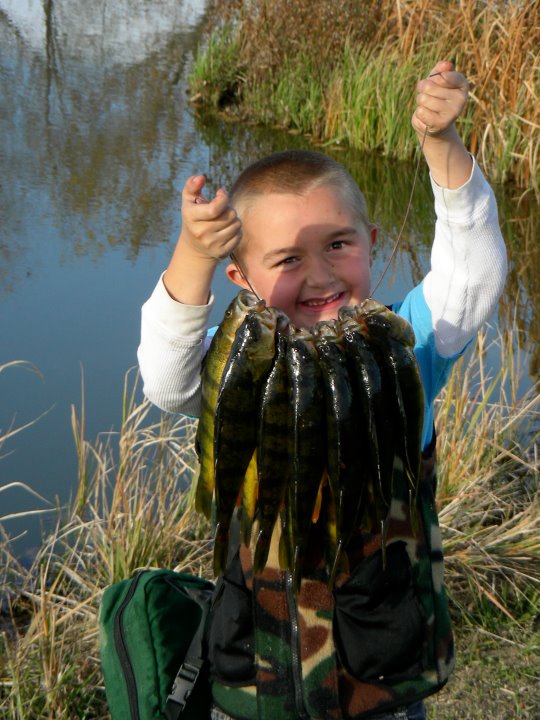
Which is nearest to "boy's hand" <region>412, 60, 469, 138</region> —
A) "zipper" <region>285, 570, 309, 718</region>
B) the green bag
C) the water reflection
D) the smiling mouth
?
the smiling mouth

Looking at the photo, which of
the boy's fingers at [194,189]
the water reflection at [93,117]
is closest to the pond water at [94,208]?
the water reflection at [93,117]

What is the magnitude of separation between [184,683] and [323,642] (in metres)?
0.34

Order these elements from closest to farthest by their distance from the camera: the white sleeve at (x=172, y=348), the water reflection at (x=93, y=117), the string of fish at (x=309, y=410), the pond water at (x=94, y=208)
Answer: the string of fish at (x=309, y=410)
the white sleeve at (x=172, y=348)
the pond water at (x=94, y=208)
the water reflection at (x=93, y=117)

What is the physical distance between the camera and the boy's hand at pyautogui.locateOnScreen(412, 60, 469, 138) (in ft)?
6.62

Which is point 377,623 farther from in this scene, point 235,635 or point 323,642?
point 235,635

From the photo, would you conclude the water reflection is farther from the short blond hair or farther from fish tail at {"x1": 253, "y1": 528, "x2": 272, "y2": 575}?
fish tail at {"x1": 253, "y1": 528, "x2": 272, "y2": 575}

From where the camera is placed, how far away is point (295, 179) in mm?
2234

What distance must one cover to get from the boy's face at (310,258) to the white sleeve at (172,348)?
0.61ft

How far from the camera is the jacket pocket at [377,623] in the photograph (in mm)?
2119

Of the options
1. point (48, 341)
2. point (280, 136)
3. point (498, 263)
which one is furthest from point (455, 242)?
point (280, 136)

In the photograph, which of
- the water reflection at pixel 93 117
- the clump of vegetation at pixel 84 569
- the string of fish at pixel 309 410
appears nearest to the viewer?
the string of fish at pixel 309 410

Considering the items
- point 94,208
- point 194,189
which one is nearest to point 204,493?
point 194,189

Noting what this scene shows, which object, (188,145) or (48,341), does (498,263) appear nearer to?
(48,341)

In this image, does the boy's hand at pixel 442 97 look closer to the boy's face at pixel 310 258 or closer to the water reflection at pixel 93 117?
the boy's face at pixel 310 258
